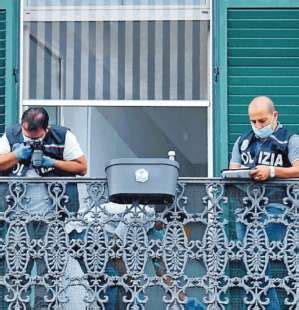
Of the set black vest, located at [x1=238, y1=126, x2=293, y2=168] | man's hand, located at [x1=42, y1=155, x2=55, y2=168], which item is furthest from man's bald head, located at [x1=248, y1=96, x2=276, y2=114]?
man's hand, located at [x1=42, y1=155, x2=55, y2=168]

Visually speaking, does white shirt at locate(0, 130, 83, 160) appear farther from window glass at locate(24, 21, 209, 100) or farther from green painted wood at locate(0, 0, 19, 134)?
window glass at locate(24, 21, 209, 100)

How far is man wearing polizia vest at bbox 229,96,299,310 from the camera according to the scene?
9.48m

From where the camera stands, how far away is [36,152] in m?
9.52

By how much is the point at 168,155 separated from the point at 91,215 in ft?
3.90

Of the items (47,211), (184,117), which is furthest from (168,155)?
(47,211)

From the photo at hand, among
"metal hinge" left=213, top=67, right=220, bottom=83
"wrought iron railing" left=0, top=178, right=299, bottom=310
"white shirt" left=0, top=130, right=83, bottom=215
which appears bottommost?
"wrought iron railing" left=0, top=178, right=299, bottom=310

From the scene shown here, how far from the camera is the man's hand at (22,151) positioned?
31.4 feet

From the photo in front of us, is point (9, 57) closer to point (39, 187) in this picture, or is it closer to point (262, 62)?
point (39, 187)

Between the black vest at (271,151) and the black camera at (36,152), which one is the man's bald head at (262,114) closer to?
the black vest at (271,151)

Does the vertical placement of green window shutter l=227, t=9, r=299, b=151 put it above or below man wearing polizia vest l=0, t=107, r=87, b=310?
above

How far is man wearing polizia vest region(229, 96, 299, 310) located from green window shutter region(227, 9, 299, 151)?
1.23 metres

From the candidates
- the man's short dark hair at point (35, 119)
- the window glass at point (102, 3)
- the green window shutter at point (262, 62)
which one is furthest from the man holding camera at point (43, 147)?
the window glass at point (102, 3)

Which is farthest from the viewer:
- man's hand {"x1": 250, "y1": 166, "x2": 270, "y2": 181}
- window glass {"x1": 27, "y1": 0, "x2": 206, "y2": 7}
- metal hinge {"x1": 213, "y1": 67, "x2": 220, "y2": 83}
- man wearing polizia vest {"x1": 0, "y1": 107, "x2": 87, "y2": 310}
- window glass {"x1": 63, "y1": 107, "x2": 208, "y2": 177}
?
window glass {"x1": 27, "y1": 0, "x2": 206, "y2": 7}

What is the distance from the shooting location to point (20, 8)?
11.2 meters
